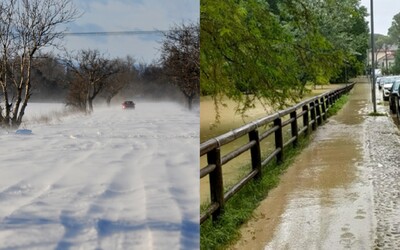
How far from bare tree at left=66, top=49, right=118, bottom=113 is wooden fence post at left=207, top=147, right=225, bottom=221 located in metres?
2.17

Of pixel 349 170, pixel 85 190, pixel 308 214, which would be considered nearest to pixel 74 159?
pixel 85 190

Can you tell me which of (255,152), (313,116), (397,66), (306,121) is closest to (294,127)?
(306,121)

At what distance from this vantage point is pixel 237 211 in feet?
12.9

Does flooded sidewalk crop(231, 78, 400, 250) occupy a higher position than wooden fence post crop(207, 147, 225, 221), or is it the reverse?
wooden fence post crop(207, 147, 225, 221)

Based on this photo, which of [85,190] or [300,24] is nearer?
[85,190]

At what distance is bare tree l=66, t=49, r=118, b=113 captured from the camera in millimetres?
1085

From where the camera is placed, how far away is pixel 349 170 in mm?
5766

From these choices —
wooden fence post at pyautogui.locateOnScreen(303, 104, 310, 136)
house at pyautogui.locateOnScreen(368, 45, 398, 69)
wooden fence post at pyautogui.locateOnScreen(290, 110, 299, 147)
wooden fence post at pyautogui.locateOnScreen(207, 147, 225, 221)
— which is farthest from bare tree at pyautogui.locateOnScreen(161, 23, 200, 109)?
house at pyautogui.locateOnScreen(368, 45, 398, 69)

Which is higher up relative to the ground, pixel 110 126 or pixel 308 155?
pixel 110 126

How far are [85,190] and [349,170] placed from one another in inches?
199

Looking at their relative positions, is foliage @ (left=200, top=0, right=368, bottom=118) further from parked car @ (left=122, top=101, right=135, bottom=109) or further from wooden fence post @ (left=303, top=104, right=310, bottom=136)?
parked car @ (left=122, top=101, right=135, bottom=109)

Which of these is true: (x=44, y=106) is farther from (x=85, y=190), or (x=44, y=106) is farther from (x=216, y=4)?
(x=216, y=4)

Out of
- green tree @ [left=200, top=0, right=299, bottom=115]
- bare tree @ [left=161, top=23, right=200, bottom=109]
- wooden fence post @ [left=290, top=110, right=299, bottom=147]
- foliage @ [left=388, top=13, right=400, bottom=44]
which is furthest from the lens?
foliage @ [left=388, top=13, right=400, bottom=44]

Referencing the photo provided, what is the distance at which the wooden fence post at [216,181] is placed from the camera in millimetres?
3293
